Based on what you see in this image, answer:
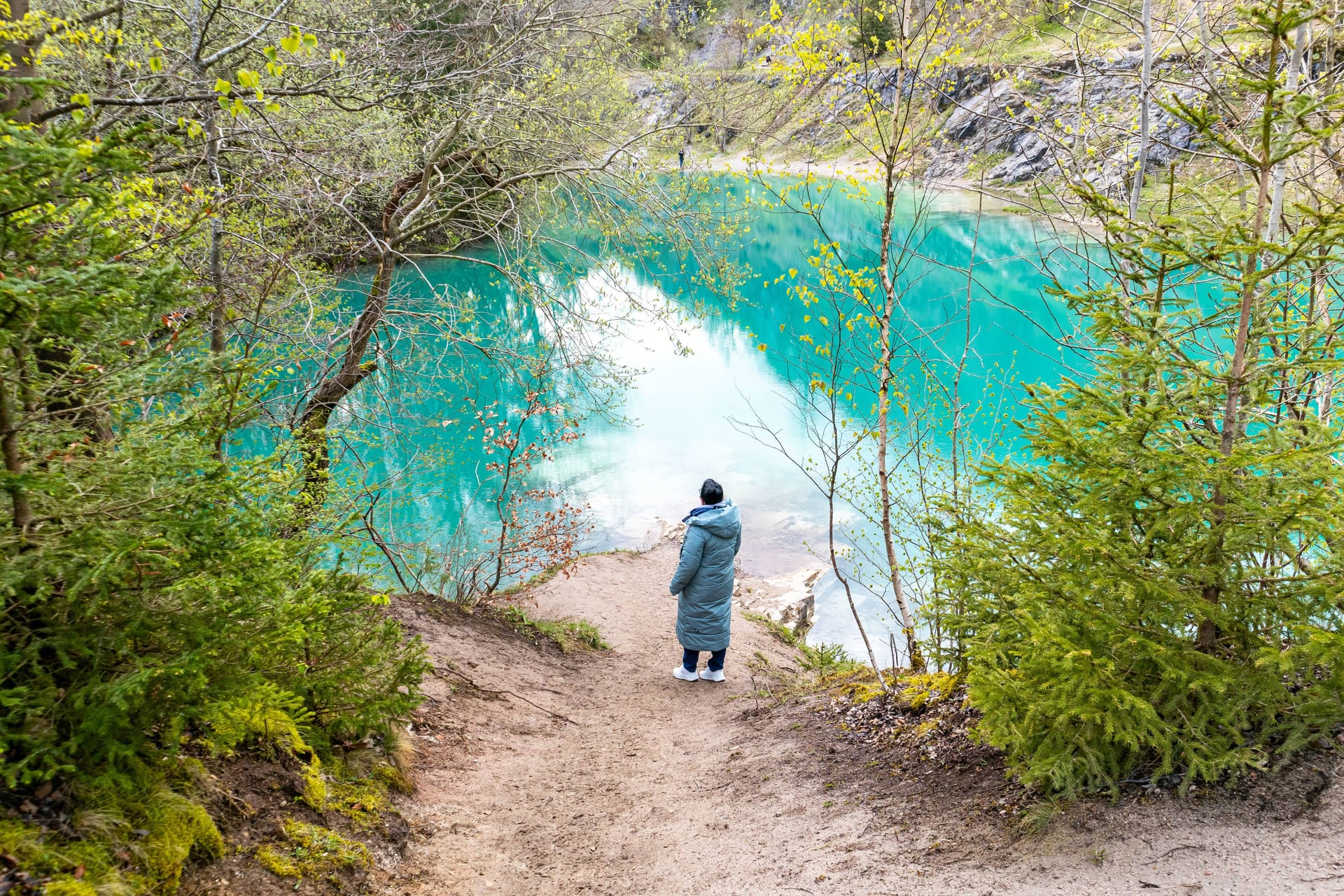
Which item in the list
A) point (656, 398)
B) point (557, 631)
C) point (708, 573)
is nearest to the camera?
point (708, 573)

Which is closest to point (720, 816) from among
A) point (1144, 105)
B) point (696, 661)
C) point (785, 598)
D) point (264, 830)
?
point (264, 830)

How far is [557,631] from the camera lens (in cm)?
858

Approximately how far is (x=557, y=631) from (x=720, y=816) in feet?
14.8

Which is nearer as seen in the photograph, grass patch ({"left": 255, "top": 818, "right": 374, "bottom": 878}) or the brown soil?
the brown soil

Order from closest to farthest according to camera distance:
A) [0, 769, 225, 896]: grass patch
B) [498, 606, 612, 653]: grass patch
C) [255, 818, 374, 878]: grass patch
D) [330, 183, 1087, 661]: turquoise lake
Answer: [0, 769, 225, 896]: grass patch
[255, 818, 374, 878]: grass patch
[498, 606, 612, 653]: grass patch
[330, 183, 1087, 661]: turquoise lake

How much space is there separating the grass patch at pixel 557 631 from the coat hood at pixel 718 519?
8.43 feet

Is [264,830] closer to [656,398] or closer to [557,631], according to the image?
[557,631]

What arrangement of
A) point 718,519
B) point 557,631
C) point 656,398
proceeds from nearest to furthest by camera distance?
point 718,519 → point 557,631 → point 656,398

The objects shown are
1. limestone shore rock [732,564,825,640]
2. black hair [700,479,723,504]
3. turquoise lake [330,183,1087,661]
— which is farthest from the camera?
limestone shore rock [732,564,825,640]

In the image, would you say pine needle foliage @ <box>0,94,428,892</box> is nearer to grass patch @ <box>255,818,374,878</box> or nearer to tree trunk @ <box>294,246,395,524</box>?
grass patch @ <box>255,818,374,878</box>

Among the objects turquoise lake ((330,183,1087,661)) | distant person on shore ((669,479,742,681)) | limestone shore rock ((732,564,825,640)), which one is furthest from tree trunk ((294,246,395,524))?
limestone shore rock ((732,564,825,640))

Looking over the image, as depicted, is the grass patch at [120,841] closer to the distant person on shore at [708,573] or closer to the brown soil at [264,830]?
the brown soil at [264,830]

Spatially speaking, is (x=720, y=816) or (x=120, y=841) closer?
(x=120, y=841)

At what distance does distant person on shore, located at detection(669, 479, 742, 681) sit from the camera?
6.60 metres
